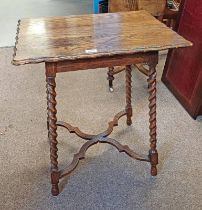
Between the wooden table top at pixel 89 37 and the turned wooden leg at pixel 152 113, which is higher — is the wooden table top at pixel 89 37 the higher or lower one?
the higher one

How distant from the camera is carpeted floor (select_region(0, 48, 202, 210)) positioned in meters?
1.58

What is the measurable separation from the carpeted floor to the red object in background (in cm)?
8

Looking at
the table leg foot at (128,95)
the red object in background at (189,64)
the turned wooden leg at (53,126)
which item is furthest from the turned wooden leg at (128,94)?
the turned wooden leg at (53,126)

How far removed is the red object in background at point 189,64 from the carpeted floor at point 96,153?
3.3 inches

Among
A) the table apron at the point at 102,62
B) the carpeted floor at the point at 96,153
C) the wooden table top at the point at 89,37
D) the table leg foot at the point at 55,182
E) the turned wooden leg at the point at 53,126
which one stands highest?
the wooden table top at the point at 89,37

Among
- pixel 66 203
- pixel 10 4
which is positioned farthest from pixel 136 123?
pixel 10 4

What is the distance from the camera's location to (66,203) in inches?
61.2

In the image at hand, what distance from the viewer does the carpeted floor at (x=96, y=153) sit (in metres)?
1.58

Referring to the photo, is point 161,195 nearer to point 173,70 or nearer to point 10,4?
point 173,70

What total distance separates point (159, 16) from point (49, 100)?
5.10ft

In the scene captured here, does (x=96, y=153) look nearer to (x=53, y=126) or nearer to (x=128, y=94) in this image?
(x=128, y=94)

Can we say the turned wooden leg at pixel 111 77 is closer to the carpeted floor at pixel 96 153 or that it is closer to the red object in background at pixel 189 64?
the carpeted floor at pixel 96 153

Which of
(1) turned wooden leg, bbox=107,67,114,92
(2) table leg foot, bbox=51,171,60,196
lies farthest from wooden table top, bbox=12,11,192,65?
(1) turned wooden leg, bbox=107,67,114,92

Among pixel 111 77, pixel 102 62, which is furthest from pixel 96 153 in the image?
pixel 111 77
